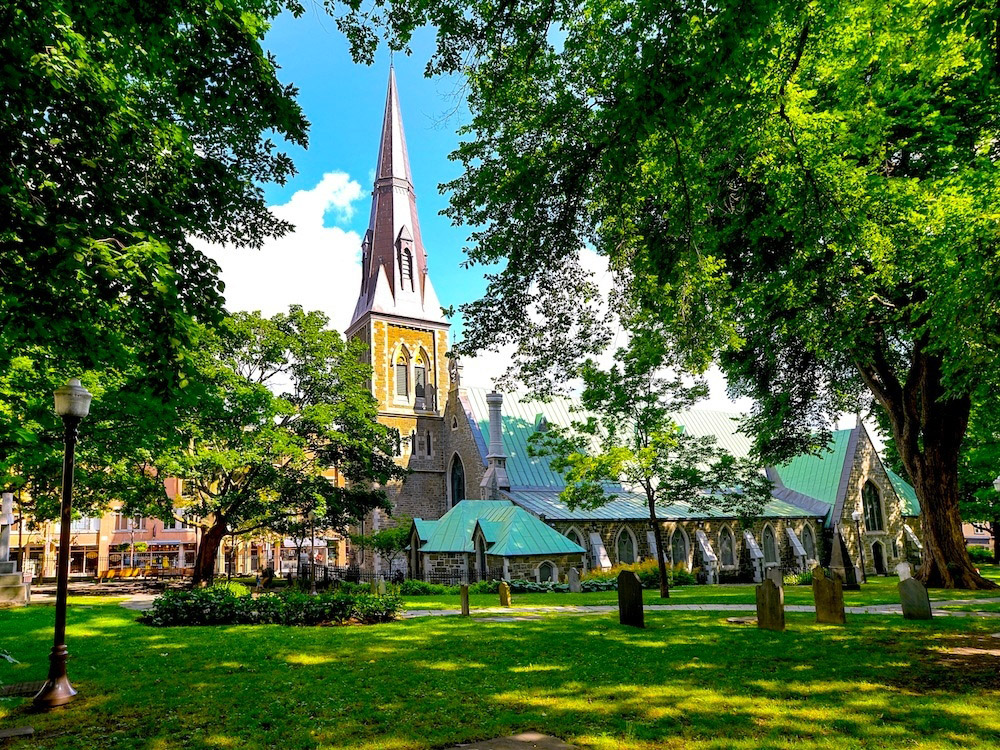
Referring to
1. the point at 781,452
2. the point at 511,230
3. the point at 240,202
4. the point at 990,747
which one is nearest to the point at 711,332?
the point at 511,230

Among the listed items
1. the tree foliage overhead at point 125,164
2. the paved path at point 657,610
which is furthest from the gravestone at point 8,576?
the tree foliage overhead at point 125,164

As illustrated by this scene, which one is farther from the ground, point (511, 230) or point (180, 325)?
point (511, 230)

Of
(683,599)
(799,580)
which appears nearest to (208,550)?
(683,599)

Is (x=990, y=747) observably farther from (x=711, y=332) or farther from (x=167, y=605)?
(x=167, y=605)

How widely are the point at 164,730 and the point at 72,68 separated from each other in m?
6.10

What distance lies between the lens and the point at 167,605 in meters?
13.7

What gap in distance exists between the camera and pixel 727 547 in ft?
107

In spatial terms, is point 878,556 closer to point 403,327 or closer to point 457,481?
point 457,481

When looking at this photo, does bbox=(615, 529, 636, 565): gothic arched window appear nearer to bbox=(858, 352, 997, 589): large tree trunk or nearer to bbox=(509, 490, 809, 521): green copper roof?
bbox=(509, 490, 809, 521): green copper roof

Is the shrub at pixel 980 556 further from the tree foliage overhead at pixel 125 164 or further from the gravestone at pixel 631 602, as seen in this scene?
the tree foliage overhead at pixel 125 164

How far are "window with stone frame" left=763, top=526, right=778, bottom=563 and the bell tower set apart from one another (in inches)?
708

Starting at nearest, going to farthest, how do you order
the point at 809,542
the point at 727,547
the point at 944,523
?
the point at 944,523 < the point at 727,547 < the point at 809,542

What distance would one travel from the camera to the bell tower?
38.3 meters

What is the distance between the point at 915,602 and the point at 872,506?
2672 centimetres
